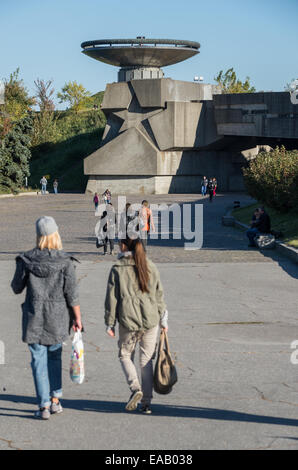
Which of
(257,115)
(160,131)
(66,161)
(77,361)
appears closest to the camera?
(77,361)

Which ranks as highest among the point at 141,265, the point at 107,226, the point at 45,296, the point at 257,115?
the point at 257,115

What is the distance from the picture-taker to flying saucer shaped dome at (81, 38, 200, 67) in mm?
60250

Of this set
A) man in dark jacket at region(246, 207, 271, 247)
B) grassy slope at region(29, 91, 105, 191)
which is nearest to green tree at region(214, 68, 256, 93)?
grassy slope at region(29, 91, 105, 191)

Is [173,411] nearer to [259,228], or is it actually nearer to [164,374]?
[164,374]

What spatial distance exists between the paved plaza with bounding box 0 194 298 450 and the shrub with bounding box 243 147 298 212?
10227 millimetres

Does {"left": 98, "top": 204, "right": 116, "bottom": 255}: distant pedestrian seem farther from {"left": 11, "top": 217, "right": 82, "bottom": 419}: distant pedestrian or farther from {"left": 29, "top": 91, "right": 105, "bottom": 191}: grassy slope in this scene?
{"left": 29, "top": 91, "right": 105, "bottom": 191}: grassy slope

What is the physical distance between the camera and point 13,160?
6184 cm

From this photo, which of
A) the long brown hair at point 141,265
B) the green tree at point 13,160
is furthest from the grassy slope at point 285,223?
the green tree at point 13,160

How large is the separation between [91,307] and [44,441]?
592cm

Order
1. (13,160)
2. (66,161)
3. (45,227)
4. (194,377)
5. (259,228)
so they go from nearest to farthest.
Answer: (45,227)
(194,377)
(259,228)
(13,160)
(66,161)

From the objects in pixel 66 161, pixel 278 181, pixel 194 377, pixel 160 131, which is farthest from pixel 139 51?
pixel 194 377

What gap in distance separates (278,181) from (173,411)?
20.6 metres

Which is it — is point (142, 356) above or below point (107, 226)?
below
